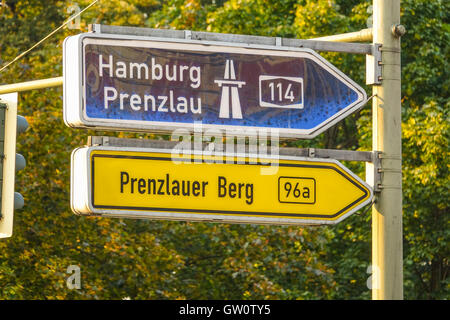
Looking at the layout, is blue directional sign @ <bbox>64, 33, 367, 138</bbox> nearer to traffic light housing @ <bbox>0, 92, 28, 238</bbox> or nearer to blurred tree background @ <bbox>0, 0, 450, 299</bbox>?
traffic light housing @ <bbox>0, 92, 28, 238</bbox>

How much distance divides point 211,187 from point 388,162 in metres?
1.10

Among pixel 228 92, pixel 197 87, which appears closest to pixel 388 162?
pixel 228 92

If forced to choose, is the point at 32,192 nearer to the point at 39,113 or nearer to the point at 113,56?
the point at 39,113

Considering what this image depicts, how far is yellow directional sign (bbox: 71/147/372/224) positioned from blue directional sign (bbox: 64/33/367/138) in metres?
0.18

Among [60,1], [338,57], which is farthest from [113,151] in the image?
[60,1]

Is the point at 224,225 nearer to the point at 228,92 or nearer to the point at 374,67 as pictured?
the point at 374,67

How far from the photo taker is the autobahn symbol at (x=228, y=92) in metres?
5.37

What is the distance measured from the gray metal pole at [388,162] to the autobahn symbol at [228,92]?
854 millimetres

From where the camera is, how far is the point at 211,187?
5254 mm

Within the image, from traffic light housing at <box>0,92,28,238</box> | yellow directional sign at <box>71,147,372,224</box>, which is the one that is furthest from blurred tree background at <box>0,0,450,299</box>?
yellow directional sign at <box>71,147,372,224</box>

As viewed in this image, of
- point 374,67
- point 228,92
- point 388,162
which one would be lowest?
point 388,162

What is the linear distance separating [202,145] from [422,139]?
13634 mm

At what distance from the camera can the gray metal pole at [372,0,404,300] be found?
5.57m

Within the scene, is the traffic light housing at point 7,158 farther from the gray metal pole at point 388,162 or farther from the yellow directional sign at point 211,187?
the gray metal pole at point 388,162
